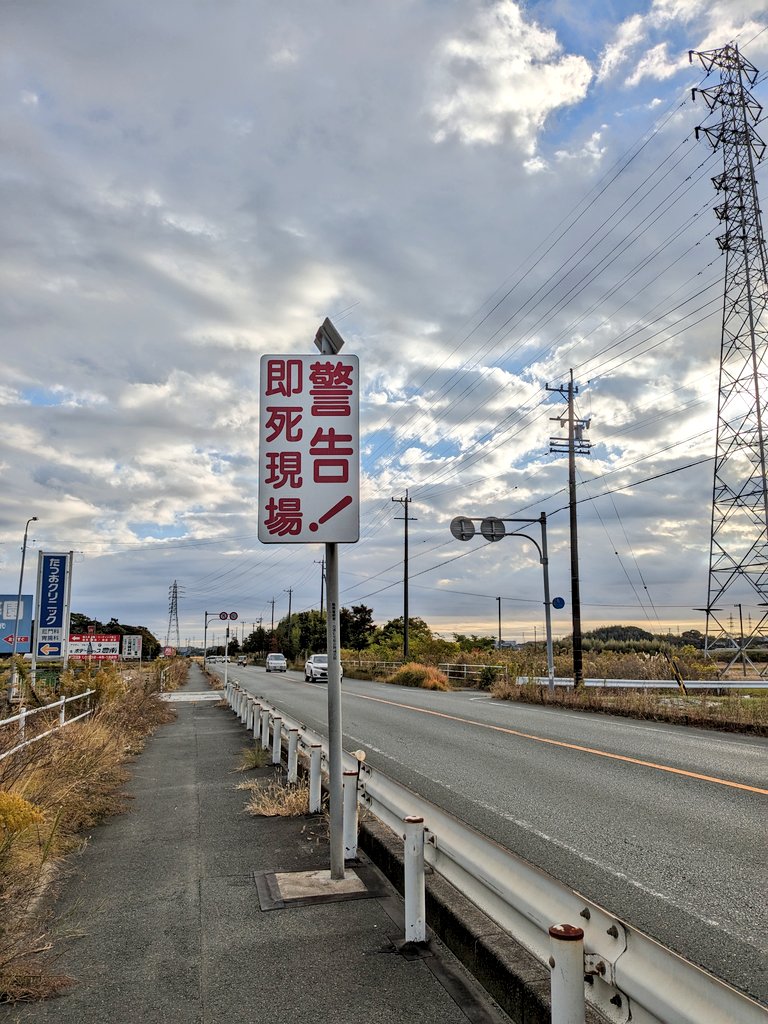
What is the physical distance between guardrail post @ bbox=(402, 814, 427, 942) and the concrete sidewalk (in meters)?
0.13

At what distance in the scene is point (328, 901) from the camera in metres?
4.83

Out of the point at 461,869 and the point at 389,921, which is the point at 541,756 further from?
the point at 461,869

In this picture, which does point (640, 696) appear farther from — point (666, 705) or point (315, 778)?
point (315, 778)

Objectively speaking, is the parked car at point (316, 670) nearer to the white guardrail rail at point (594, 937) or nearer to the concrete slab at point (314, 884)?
the concrete slab at point (314, 884)

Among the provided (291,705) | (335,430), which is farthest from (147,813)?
(291,705)

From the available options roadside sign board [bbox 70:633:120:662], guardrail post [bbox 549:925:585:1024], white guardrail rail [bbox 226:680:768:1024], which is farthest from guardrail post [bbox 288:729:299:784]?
roadside sign board [bbox 70:633:120:662]

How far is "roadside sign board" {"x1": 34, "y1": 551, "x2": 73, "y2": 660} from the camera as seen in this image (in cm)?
1827

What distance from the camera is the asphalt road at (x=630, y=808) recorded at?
184 inches

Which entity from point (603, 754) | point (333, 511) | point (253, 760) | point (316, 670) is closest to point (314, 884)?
A: point (333, 511)

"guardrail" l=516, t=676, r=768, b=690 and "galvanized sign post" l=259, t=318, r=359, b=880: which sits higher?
"galvanized sign post" l=259, t=318, r=359, b=880

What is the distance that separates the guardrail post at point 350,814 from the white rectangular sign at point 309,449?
6.10ft

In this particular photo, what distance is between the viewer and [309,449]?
17.9 feet

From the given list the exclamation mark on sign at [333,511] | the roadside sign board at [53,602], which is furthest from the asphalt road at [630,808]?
Result: the roadside sign board at [53,602]

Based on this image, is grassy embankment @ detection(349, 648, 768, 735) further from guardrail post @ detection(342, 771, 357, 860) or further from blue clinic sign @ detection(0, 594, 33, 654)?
blue clinic sign @ detection(0, 594, 33, 654)
